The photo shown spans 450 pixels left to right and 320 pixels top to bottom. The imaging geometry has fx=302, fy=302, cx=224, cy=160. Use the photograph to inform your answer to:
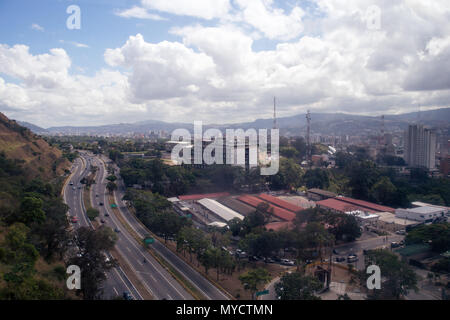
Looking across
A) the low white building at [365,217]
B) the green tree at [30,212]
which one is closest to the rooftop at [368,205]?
the low white building at [365,217]

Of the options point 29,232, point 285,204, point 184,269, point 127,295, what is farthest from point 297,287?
point 285,204

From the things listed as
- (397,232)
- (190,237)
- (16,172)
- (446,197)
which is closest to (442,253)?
(397,232)

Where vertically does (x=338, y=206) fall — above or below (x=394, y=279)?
below

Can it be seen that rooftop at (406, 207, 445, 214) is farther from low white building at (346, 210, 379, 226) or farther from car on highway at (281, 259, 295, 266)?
car on highway at (281, 259, 295, 266)

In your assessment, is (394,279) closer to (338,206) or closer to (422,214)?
(422,214)

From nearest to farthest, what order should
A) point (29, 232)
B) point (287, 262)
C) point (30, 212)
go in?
point (29, 232) → point (30, 212) → point (287, 262)

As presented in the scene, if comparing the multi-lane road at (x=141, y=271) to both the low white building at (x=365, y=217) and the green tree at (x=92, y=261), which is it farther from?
the low white building at (x=365, y=217)

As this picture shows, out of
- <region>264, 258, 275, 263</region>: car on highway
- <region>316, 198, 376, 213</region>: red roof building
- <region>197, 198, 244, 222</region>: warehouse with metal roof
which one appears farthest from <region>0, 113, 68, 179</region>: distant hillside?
<region>316, 198, 376, 213</region>: red roof building
